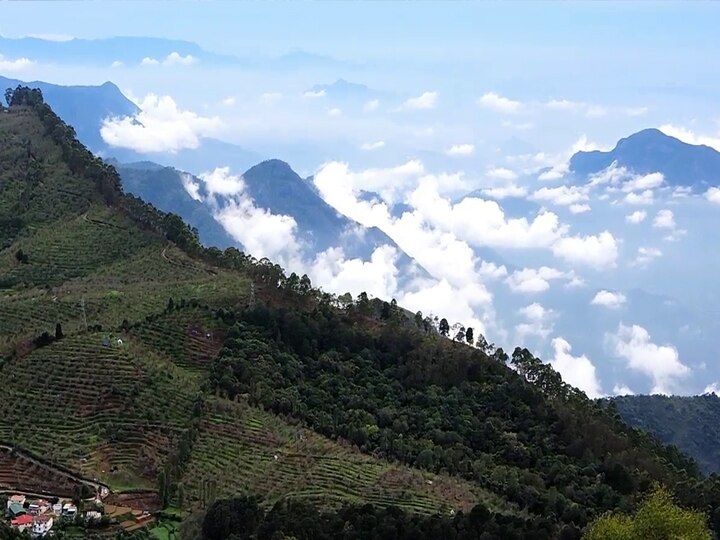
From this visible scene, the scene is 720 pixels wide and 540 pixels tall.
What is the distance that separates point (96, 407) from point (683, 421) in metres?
75.9

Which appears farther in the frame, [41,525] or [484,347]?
[484,347]

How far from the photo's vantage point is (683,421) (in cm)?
9688

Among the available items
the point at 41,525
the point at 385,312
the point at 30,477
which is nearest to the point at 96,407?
the point at 30,477

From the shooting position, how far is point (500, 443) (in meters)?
49.5

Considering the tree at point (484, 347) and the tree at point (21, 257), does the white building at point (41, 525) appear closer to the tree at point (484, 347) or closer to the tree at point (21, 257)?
the tree at point (484, 347)

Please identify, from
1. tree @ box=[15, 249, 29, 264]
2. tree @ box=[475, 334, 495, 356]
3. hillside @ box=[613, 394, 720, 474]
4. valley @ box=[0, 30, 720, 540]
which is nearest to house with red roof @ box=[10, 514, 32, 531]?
valley @ box=[0, 30, 720, 540]

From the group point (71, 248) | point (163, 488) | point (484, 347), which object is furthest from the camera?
point (71, 248)

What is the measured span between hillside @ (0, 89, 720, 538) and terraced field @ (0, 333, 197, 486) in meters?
0.10

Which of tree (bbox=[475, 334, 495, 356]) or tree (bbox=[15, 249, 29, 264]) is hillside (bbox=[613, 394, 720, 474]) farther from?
tree (bbox=[15, 249, 29, 264])

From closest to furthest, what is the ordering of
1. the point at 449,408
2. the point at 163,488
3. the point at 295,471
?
the point at 163,488, the point at 295,471, the point at 449,408

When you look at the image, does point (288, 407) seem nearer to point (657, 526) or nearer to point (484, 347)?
point (484, 347)

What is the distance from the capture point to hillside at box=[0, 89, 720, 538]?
39.8m

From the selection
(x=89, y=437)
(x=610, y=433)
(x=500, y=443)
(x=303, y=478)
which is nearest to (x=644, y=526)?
(x=303, y=478)

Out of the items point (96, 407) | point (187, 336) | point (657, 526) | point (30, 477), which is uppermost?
point (187, 336)
